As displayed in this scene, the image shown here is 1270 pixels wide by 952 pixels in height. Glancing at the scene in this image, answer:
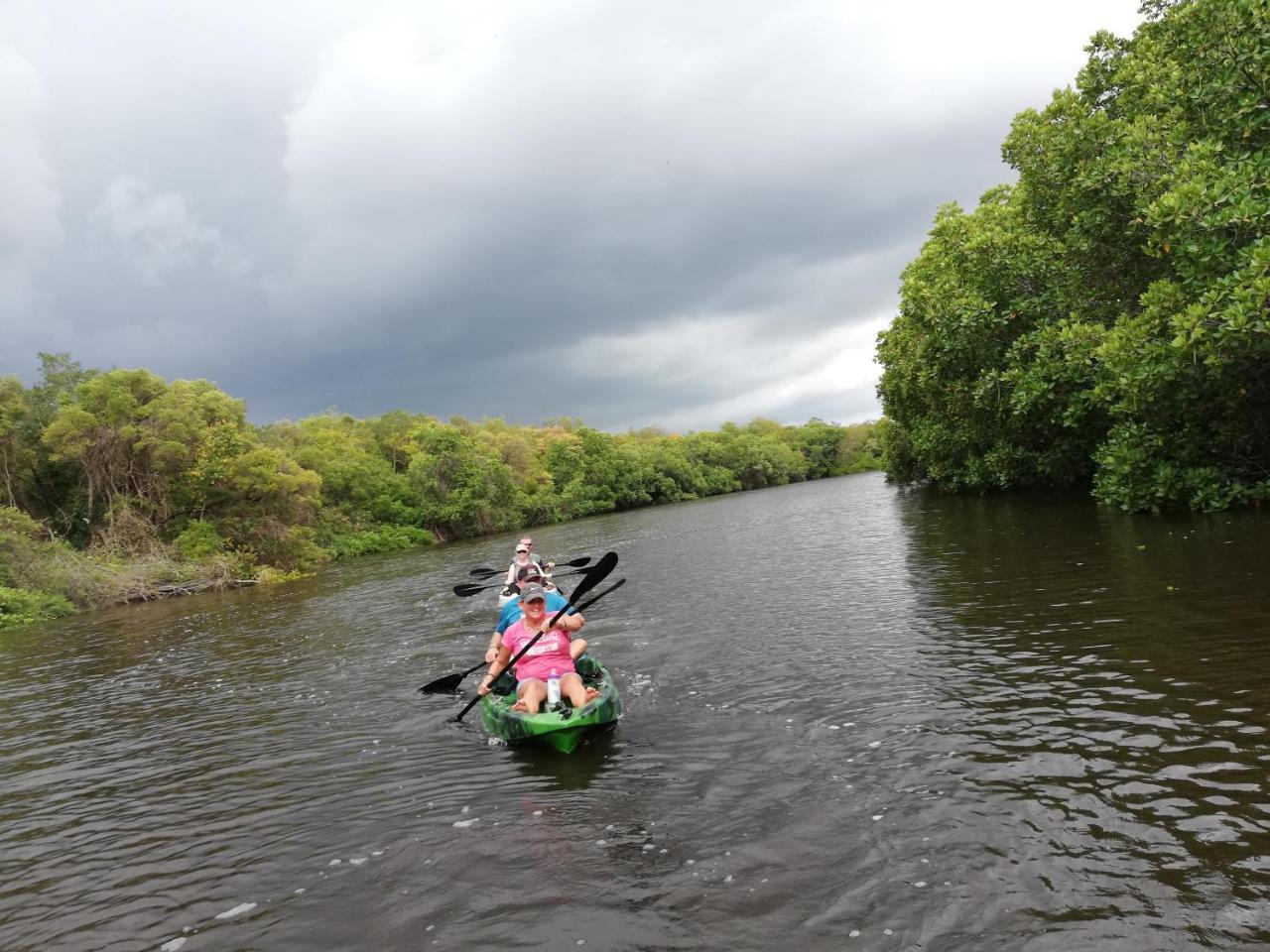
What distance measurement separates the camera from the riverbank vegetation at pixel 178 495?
34.5 m

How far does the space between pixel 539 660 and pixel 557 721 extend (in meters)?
1.37

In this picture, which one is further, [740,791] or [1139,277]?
[1139,277]

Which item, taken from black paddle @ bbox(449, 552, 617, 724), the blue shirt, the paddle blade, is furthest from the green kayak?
the paddle blade

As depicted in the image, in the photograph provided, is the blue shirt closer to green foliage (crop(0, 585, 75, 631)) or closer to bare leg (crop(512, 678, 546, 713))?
bare leg (crop(512, 678, 546, 713))

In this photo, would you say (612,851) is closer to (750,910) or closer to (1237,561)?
(750,910)

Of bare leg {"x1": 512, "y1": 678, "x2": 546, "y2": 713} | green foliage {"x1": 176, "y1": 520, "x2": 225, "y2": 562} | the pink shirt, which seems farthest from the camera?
green foliage {"x1": 176, "y1": 520, "x2": 225, "y2": 562}

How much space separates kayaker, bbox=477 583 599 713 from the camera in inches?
369

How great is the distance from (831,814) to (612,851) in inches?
79.0

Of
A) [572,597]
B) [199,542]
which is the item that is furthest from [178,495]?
[572,597]

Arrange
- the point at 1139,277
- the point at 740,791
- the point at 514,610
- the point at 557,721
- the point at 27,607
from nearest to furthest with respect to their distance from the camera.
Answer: the point at 740,791
the point at 557,721
the point at 514,610
the point at 1139,277
the point at 27,607

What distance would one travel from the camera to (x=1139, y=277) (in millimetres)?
21047

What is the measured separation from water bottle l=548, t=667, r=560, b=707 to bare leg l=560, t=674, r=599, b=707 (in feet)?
0.32

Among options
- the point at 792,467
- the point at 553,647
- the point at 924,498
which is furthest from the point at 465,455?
the point at 792,467

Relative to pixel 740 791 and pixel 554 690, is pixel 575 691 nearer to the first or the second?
pixel 554 690
